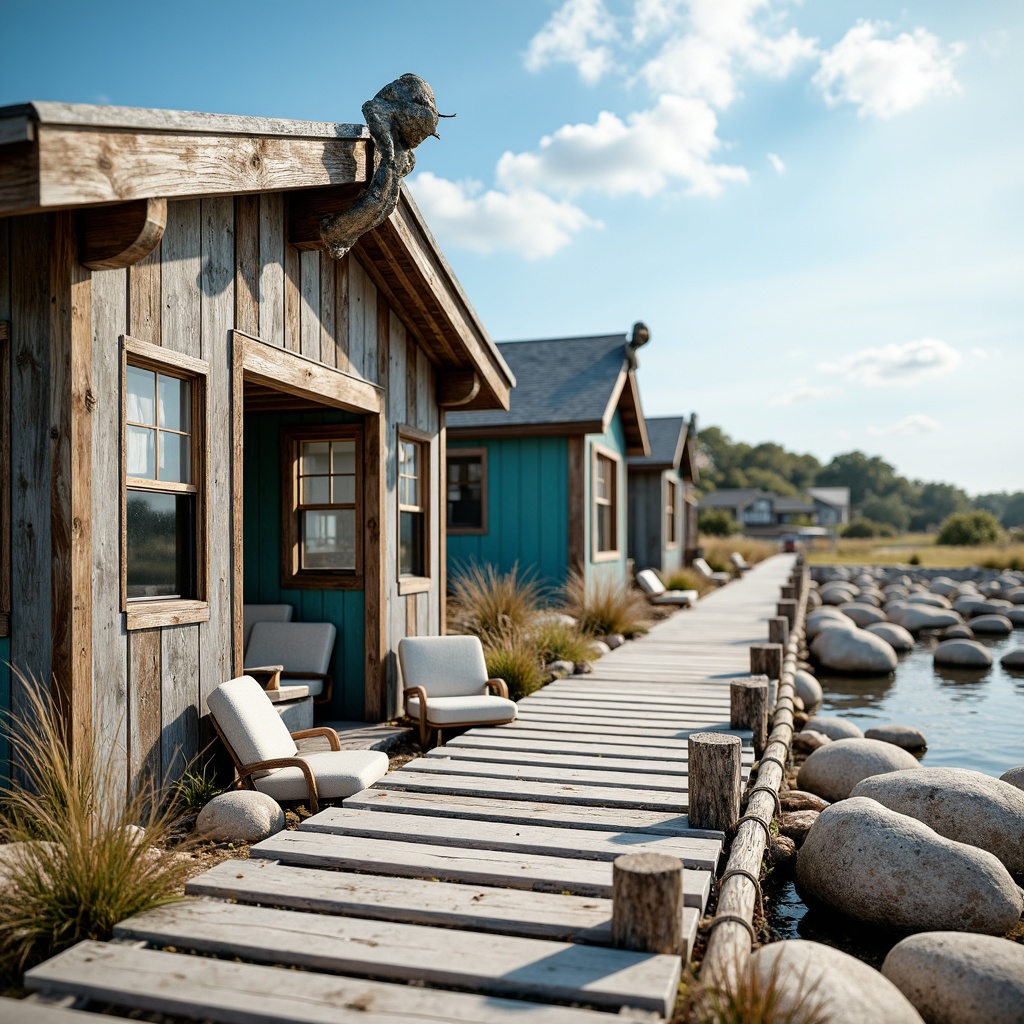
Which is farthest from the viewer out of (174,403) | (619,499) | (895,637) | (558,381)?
(619,499)

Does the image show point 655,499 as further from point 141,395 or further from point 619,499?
point 141,395

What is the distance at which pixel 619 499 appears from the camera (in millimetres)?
16594

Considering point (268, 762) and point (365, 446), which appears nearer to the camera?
point (268, 762)

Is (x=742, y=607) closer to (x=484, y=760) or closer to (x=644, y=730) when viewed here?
(x=644, y=730)

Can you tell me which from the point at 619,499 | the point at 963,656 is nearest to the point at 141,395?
the point at 619,499

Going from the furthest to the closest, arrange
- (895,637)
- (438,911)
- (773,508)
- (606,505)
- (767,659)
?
(773,508) < (606,505) < (895,637) < (767,659) < (438,911)

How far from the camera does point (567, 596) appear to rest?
1341 centimetres

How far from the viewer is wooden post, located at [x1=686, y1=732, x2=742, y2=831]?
4.37 metres

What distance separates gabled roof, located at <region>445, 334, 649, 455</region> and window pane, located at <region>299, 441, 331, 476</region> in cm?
475

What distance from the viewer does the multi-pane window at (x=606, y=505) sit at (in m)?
15.5

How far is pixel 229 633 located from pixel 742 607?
13.2m

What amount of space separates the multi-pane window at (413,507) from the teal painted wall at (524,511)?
5.25m

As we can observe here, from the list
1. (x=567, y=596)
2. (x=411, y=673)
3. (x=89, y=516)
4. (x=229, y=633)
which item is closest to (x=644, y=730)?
(x=411, y=673)

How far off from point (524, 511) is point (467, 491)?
3.62ft
